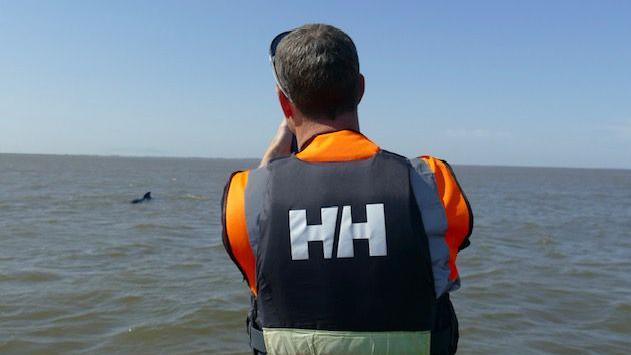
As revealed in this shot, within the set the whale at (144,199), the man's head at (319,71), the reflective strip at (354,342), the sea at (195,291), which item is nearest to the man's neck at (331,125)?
the man's head at (319,71)

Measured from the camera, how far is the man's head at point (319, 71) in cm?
200

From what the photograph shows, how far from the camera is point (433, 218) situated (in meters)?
1.97

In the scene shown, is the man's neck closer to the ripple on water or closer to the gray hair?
the gray hair

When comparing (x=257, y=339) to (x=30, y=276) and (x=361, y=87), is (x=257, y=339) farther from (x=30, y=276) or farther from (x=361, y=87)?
(x=30, y=276)

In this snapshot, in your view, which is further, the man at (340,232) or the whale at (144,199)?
the whale at (144,199)

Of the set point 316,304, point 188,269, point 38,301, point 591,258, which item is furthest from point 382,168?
point 591,258

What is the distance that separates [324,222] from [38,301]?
9.11 m

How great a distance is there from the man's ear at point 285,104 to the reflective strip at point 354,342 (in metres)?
0.78

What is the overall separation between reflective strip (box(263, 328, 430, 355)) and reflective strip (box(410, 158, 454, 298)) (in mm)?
198

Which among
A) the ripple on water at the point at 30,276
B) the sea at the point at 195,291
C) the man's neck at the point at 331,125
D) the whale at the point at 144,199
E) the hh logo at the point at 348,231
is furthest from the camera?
the whale at the point at 144,199

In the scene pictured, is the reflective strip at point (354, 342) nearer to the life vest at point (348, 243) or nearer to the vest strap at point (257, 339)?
the life vest at point (348, 243)

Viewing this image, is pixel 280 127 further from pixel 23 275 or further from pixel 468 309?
pixel 23 275

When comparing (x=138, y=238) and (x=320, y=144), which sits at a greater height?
(x=320, y=144)

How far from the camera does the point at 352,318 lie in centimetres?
198
